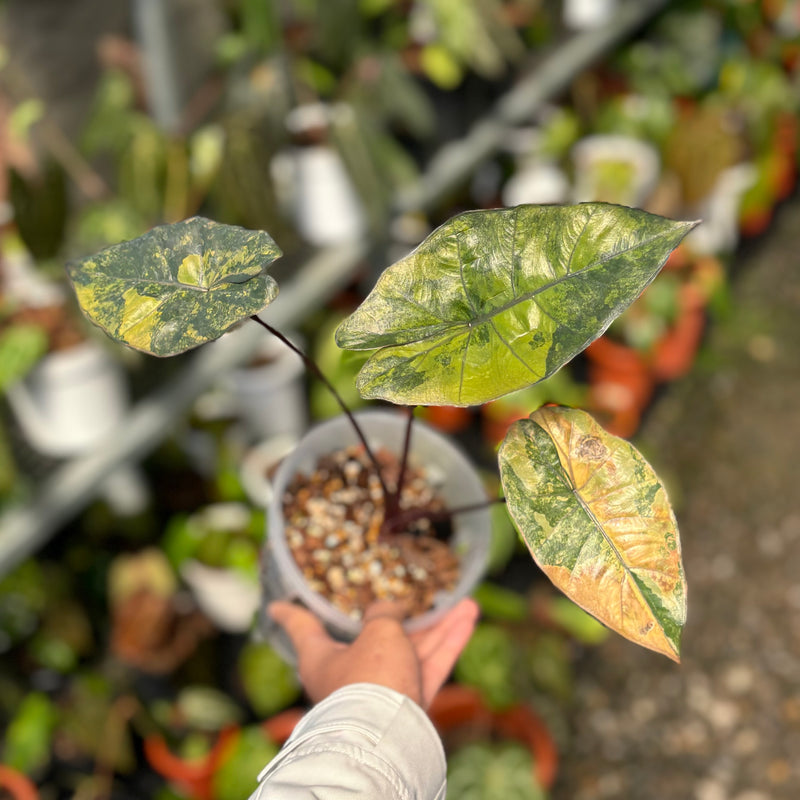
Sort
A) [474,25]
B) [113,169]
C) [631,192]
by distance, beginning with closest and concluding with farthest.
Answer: [474,25], [113,169], [631,192]

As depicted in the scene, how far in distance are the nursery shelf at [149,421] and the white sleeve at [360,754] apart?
2.30ft

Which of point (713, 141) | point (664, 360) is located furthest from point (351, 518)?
point (713, 141)

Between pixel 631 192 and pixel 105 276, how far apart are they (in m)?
1.66

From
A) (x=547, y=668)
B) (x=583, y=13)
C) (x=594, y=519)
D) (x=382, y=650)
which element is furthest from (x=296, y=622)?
(x=583, y=13)

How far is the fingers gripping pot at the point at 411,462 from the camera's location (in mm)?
805

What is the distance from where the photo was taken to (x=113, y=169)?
1.84 metres

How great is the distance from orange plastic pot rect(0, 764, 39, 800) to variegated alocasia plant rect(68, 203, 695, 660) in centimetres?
95

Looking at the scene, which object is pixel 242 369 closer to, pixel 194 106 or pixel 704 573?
pixel 194 106

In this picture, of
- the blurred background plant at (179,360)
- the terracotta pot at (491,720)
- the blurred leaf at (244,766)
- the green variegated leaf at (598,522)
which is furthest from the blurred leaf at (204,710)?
the green variegated leaf at (598,522)

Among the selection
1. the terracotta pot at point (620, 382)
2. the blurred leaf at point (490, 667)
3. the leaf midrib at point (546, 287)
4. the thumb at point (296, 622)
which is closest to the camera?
the leaf midrib at point (546, 287)

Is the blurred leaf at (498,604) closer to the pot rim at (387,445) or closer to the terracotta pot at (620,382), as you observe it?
the pot rim at (387,445)

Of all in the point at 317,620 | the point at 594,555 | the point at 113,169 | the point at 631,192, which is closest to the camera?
the point at 594,555

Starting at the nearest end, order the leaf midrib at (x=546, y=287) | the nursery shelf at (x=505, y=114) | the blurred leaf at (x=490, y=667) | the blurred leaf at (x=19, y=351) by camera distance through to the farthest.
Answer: the leaf midrib at (x=546, y=287) → the blurred leaf at (x=19, y=351) → the blurred leaf at (x=490, y=667) → the nursery shelf at (x=505, y=114)

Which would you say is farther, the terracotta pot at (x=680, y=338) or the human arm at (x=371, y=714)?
the terracotta pot at (x=680, y=338)
